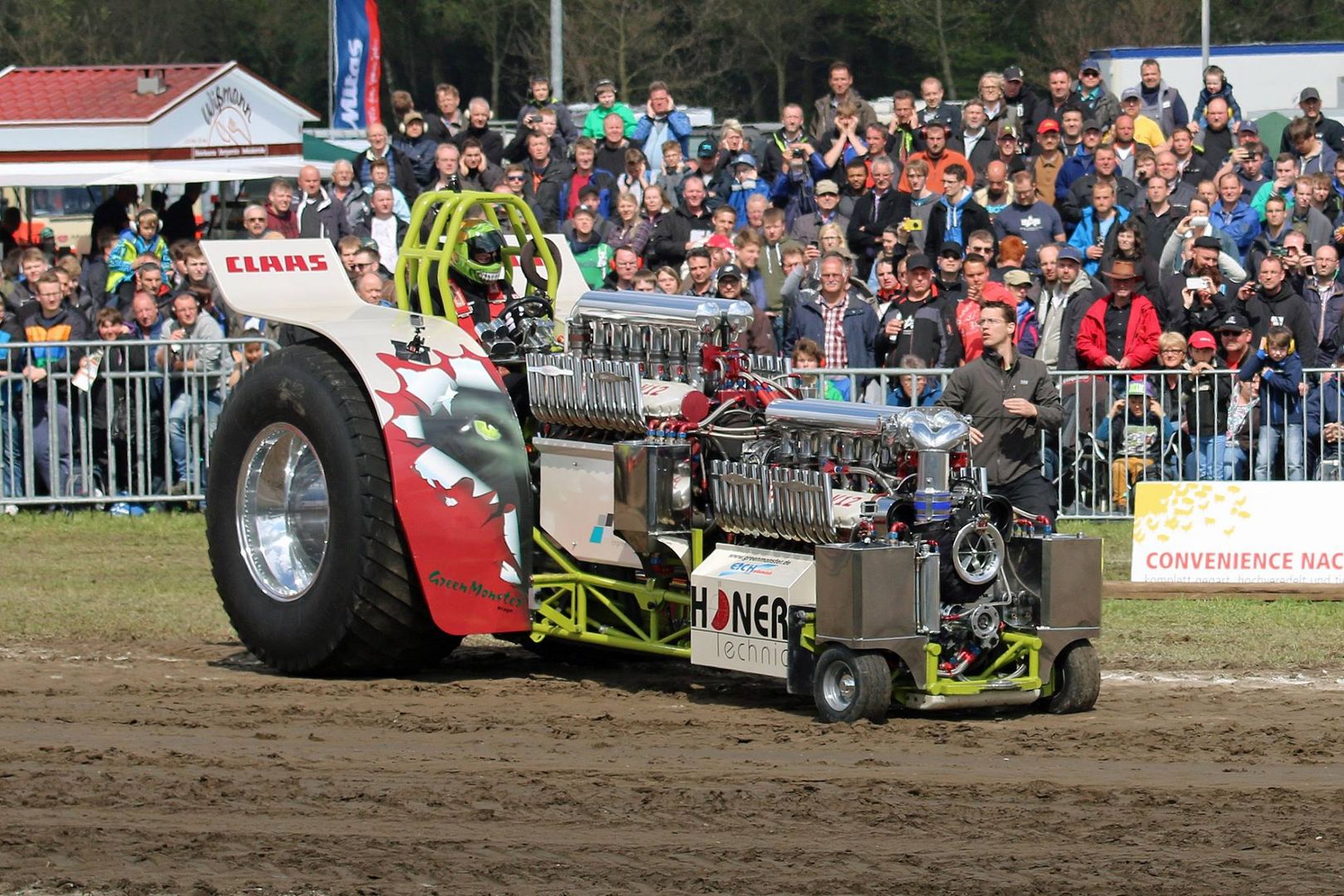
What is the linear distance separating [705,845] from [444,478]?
297cm

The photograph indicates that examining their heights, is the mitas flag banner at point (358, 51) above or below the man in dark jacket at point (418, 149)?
above

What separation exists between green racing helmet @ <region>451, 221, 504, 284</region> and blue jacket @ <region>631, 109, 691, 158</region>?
9378 millimetres

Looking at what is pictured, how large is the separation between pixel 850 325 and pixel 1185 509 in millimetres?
3185

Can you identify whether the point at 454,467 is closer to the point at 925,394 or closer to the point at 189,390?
the point at 925,394

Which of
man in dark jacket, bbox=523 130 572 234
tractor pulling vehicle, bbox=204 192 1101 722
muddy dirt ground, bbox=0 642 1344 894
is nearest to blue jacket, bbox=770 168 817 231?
man in dark jacket, bbox=523 130 572 234

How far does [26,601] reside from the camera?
39.1ft

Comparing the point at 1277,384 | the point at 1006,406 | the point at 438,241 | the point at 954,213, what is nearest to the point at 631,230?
the point at 954,213

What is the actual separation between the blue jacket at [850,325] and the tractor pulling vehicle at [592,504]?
186 inches

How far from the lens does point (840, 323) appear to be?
1470cm

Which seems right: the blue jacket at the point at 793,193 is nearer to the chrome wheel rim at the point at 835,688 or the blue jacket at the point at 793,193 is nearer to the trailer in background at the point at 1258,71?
the trailer in background at the point at 1258,71

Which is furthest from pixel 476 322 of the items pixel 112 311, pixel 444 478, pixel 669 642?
pixel 112 311

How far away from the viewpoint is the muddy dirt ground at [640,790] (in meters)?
6.08

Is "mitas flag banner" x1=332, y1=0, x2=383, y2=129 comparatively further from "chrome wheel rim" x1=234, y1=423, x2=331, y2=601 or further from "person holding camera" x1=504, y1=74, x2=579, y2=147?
"chrome wheel rim" x1=234, y1=423, x2=331, y2=601

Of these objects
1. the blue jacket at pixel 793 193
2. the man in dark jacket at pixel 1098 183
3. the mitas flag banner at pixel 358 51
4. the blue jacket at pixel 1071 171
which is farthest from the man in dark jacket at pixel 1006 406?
the mitas flag banner at pixel 358 51
